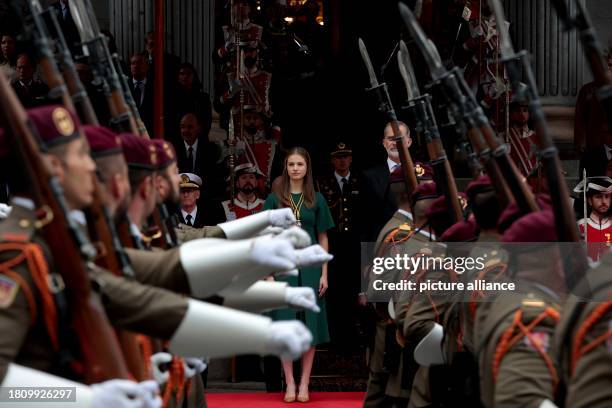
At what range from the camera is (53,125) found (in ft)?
13.0

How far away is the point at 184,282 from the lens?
445 cm

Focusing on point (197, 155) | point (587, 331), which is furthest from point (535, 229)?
point (197, 155)

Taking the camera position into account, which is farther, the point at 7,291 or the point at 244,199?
the point at 244,199

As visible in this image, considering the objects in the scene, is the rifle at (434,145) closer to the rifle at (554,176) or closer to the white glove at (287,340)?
the rifle at (554,176)

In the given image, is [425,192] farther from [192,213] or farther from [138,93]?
[138,93]

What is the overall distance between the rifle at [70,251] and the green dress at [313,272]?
238 inches

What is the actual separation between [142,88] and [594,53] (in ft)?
24.0

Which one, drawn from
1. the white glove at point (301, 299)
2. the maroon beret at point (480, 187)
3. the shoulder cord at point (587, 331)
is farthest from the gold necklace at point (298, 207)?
the shoulder cord at point (587, 331)

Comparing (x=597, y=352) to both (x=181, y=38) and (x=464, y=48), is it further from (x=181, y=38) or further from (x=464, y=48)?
(x=181, y=38)

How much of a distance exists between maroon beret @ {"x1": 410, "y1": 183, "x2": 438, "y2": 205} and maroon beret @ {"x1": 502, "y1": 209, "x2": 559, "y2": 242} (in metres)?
2.84

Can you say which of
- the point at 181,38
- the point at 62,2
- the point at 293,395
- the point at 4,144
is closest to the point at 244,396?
the point at 293,395

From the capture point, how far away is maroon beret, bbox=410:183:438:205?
7.51m

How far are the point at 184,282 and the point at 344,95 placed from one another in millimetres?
9084

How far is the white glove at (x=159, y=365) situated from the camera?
447cm
